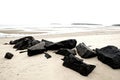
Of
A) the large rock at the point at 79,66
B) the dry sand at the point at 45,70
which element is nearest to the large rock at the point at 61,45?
the dry sand at the point at 45,70

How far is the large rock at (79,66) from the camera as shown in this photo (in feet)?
23.0

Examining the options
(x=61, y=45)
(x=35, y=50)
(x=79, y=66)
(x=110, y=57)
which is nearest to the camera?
(x=79, y=66)

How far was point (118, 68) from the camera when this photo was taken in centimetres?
758

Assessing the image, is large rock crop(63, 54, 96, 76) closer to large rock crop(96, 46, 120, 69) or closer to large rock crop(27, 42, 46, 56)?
large rock crop(96, 46, 120, 69)

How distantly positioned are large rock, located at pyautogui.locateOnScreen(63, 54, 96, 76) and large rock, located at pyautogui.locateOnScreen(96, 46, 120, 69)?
3.10 feet

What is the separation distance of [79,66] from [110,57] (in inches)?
62.4

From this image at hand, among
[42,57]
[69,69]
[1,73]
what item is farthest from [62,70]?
[1,73]

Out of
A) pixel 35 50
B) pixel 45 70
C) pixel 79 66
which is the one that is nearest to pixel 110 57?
pixel 79 66

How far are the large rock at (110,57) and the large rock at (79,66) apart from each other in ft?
3.10

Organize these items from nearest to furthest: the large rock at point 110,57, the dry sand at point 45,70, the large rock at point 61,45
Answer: the dry sand at point 45,70, the large rock at point 110,57, the large rock at point 61,45

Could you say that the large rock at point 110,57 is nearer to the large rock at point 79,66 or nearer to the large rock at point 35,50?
the large rock at point 79,66

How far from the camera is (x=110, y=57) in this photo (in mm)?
7613

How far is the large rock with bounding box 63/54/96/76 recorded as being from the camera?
7.01 m

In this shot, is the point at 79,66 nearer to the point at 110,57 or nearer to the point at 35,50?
the point at 110,57
